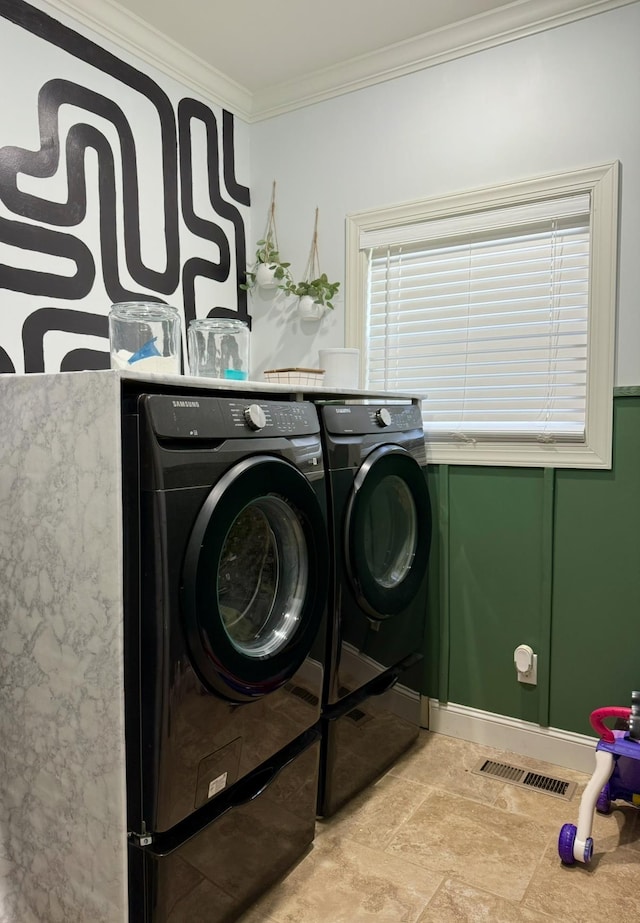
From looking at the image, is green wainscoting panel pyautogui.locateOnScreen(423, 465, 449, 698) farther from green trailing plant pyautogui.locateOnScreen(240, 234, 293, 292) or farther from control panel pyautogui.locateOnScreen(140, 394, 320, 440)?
green trailing plant pyautogui.locateOnScreen(240, 234, 293, 292)

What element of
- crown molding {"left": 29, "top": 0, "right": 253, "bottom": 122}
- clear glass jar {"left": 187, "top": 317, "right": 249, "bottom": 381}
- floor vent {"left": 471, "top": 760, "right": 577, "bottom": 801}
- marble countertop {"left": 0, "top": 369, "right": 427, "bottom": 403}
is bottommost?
floor vent {"left": 471, "top": 760, "right": 577, "bottom": 801}

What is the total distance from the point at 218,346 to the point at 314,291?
1.68ft

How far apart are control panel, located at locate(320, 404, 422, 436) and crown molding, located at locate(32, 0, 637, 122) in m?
1.33

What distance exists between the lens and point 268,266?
2.86 m

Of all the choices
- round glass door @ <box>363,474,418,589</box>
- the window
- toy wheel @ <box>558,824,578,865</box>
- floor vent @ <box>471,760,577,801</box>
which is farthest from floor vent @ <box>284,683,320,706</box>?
the window

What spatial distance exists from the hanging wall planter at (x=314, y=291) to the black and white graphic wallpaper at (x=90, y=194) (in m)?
0.35

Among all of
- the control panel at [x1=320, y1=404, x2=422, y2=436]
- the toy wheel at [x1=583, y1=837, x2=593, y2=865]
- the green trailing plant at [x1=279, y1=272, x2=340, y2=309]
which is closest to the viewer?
the toy wheel at [x1=583, y1=837, x2=593, y2=865]

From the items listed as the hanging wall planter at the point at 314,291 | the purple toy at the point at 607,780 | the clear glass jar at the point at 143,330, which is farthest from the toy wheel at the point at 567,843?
the hanging wall planter at the point at 314,291

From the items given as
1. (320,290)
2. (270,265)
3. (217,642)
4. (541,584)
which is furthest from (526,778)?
(270,265)

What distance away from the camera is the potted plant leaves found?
2869mm

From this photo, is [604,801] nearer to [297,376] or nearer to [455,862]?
[455,862]

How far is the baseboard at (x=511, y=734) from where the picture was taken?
7.59 feet

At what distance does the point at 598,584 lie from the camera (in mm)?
2268

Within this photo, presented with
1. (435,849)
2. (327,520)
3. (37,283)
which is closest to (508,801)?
(435,849)
